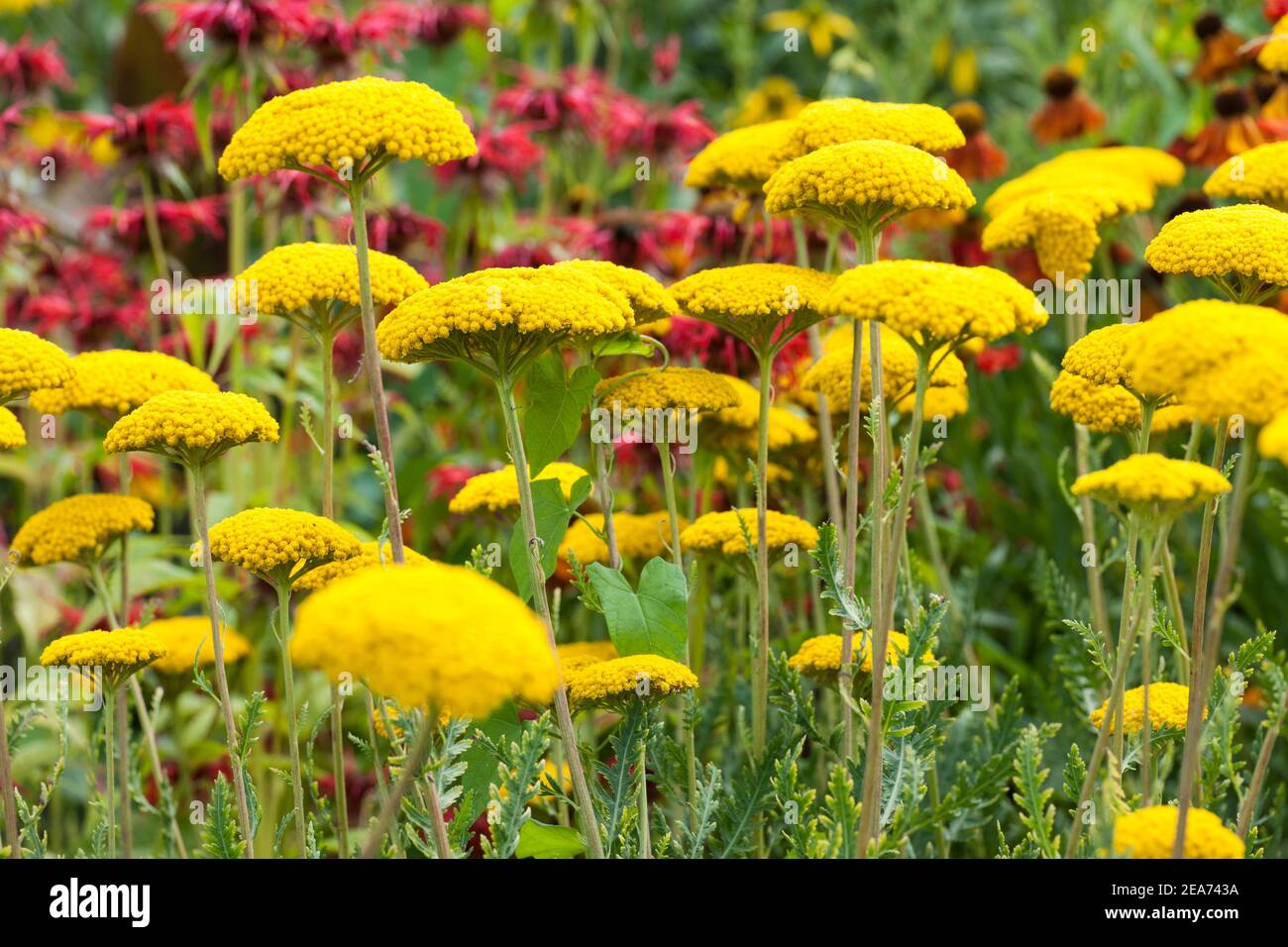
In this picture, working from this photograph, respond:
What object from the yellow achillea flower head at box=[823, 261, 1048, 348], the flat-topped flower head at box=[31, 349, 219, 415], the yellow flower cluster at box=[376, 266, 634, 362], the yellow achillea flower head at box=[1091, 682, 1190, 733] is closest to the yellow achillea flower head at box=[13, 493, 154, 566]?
the flat-topped flower head at box=[31, 349, 219, 415]

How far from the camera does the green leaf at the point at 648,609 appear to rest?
122 cm

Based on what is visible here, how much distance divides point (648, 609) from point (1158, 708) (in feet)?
1.40

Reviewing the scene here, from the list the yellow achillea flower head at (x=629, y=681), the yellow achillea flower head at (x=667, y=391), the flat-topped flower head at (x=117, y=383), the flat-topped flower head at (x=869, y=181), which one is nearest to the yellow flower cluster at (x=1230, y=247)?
the flat-topped flower head at (x=869, y=181)

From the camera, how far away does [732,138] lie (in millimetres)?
1459

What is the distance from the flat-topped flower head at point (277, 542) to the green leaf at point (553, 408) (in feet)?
0.58

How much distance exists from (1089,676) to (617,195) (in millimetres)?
3335

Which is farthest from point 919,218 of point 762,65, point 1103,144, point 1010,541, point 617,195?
point 762,65

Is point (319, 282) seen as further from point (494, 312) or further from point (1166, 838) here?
point (1166, 838)

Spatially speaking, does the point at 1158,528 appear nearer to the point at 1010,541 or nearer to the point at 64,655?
the point at 64,655

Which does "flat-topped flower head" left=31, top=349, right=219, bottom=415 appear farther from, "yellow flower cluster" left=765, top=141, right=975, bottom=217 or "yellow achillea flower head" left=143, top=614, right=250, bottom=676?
"yellow flower cluster" left=765, top=141, right=975, bottom=217

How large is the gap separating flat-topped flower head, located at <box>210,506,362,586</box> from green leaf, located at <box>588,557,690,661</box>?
209mm

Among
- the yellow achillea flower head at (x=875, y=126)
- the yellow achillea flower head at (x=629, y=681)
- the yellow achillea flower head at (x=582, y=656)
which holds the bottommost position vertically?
the yellow achillea flower head at (x=629, y=681)

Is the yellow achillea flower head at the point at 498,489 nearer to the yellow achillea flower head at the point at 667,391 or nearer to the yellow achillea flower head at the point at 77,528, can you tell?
the yellow achillea flower head at the point at 667,391

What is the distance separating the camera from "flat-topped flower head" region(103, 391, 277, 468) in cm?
111
